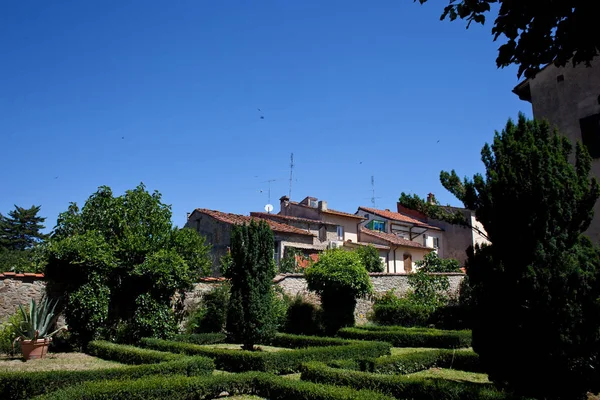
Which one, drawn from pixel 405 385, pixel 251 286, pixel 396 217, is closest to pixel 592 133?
pixel 405 385

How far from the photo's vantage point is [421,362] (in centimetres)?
1150

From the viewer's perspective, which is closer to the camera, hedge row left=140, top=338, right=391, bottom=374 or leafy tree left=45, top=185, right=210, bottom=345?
hedge row left=140, top=338, right=391, bottom=374

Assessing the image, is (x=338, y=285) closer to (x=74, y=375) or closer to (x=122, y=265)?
(x=122, y=265)

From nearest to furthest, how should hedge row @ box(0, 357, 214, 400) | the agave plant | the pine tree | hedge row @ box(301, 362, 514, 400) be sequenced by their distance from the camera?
hedge row @ box(301, 362, 514, 400) < hedge row @ box(0, 357, 214, 400) < the agave plant < the pine tree

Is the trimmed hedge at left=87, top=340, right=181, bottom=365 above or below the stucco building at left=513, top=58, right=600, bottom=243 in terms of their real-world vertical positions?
below

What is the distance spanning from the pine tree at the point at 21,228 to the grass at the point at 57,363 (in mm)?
48205

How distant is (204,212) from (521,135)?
25382mm

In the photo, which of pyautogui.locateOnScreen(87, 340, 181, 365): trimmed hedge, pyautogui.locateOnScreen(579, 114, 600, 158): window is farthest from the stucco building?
pyautogui.locateOnScreen(87, 340, 181, 365): trimmed hedge

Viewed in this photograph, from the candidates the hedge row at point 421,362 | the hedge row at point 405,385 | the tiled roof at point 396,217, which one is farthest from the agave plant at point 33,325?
the tiled roof at point 396,217

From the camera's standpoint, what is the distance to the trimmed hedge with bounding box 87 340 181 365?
35.7 ft

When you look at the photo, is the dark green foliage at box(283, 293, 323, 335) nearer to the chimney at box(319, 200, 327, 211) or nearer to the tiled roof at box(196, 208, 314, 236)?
the tiled roof at box(196, 208, 314, 236)

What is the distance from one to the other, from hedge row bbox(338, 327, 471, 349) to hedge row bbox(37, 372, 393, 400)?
26.4 ft

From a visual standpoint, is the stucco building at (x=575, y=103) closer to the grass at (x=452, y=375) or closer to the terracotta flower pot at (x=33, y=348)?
the grass at (x=452, y=375)

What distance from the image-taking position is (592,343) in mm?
7230
